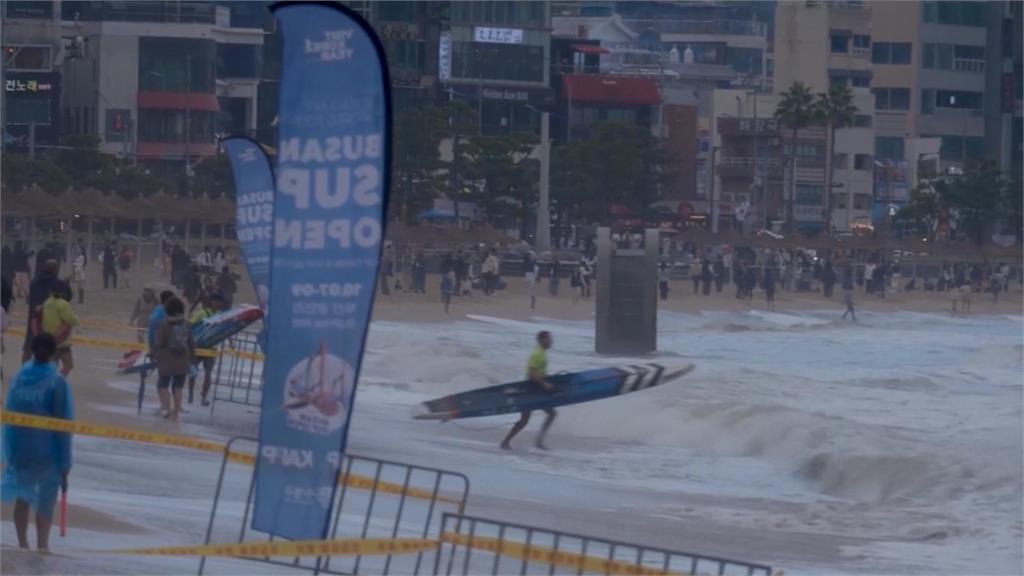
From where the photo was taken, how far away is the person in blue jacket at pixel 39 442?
28.2ft

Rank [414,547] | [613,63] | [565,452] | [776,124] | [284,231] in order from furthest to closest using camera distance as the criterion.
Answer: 1. [613,63]
2. [776,124]
3. [565,452]
4. [414,547]
5. [284,231]

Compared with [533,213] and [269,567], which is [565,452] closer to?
[269,567]

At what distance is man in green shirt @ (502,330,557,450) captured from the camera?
17.8 m

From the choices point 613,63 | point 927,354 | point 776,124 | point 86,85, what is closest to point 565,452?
point 927,354

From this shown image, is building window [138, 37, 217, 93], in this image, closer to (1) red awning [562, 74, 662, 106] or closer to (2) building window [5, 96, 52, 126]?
(2) building window [5, 96, 52, 126]

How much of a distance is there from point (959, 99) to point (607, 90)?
2151 cm

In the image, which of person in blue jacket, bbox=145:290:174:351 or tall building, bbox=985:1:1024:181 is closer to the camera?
person in blue jacket, bbox=145:290:174:351

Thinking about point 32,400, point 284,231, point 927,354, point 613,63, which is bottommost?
point 927,354

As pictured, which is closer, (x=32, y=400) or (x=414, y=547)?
(x=414, y=547)

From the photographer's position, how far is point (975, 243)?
77062mm

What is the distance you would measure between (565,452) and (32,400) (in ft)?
33.3

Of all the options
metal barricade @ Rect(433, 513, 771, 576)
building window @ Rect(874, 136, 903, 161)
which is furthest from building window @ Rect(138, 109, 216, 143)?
metal barricade @ Rect(433, 513, 771, 576)

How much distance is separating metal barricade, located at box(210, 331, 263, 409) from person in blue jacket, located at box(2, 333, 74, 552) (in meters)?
8.30

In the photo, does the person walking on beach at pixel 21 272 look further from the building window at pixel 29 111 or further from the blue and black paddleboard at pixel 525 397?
the building window at pixel 29 111
